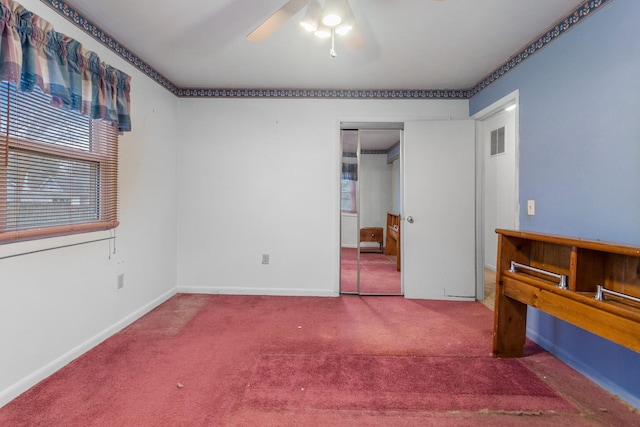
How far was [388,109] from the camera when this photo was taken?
348 cm

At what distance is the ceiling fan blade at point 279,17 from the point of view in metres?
1.58

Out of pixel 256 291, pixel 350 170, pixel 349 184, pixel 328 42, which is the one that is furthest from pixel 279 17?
pixel 349 184

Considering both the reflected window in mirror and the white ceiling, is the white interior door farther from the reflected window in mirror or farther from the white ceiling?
the reflected window in mirror

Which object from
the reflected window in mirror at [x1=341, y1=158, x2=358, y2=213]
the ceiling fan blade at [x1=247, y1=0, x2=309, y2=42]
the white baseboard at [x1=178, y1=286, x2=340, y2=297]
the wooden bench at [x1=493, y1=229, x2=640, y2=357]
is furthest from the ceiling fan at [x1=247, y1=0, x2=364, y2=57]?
the reflected window in mirror at [x1=341, y1=158, x2=358, y2=213]

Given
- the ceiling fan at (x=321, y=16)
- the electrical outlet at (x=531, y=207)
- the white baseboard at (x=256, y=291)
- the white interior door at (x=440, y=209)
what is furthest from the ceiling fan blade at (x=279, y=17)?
the white baseboard at (x=256, y=291)

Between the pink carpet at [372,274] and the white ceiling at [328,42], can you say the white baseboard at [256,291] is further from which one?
the white ceiling at [328,42]

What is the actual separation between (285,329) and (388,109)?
259cm

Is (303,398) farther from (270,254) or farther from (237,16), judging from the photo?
(237,16)

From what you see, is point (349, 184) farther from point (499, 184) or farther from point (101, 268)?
point (101, 268)

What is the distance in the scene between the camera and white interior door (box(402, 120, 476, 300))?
10.9 ft

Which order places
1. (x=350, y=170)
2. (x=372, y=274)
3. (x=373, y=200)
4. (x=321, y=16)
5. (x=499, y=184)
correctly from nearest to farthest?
(x=321, y=16) < (x=372, y=274) < (x=499, y=184) < (x=350, y=170) < (x=373, y=200)

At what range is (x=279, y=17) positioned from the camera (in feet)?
5.44

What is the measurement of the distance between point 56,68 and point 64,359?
181 centimetres

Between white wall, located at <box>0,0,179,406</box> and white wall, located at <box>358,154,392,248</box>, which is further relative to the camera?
white wall, located at <box>358,154,392,248</box>
